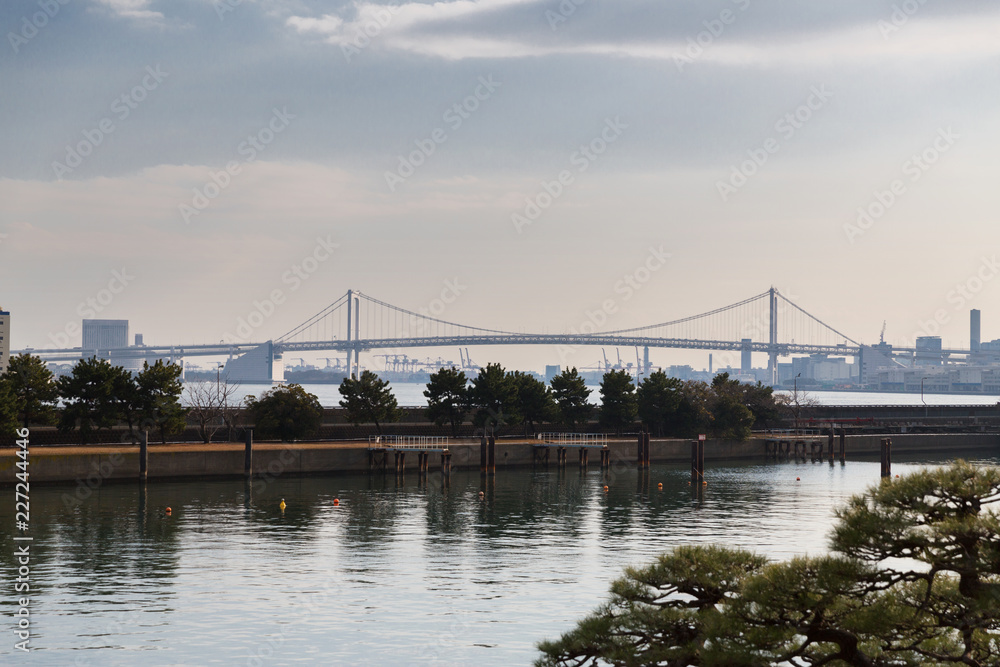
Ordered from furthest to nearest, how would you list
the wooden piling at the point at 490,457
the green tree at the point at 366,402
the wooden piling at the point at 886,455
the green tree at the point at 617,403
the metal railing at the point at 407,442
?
the green tree at the point at 617,403 < the green tree at the point at 366,402 < the wooden piling at the point at 886,455 < the wooden piling at the point at 490,457 < the metal railing at the point at 407,442

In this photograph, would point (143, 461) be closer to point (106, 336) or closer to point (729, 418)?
point (729, 418)

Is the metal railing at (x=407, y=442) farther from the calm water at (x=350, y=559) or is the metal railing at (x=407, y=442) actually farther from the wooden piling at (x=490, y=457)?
the calm water at (x=350, y=559)

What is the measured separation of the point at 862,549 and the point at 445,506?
119ft

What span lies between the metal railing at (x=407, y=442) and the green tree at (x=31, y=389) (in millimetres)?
16432

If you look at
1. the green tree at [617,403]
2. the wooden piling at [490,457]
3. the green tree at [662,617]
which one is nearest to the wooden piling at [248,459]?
the wooden piling at [490,457]

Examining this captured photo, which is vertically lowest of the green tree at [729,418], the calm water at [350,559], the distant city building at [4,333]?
the calm water at [350,559]

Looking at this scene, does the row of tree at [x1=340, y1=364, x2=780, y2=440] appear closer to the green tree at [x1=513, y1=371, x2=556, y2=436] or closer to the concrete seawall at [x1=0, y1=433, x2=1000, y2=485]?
the green tree at [x1=513, y1=371, x2=556, y2=436]

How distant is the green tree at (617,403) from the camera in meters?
75.0

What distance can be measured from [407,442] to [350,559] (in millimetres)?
30798

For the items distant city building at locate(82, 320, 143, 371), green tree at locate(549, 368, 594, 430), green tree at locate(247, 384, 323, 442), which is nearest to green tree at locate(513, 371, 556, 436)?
green tree at locate(549, 368, 594, 430)

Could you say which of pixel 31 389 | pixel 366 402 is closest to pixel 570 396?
pixel 366 402

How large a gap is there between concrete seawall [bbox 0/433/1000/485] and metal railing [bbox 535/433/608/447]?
1.03m

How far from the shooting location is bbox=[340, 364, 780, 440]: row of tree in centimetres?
6693

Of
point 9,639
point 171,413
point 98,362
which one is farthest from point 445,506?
point 9,639
